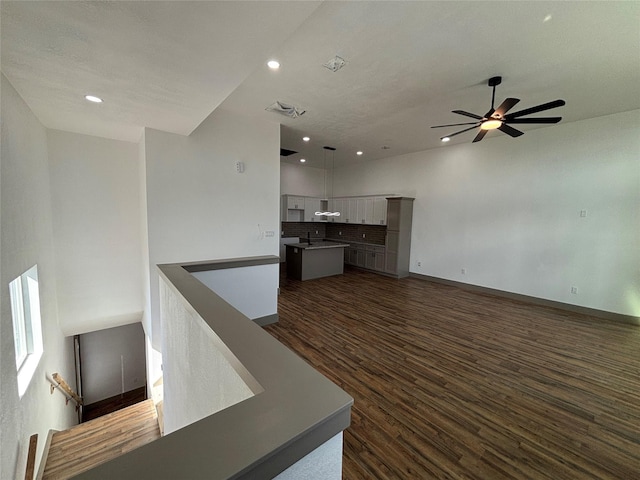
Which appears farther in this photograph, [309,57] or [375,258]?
[375,258]

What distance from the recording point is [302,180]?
337 inches

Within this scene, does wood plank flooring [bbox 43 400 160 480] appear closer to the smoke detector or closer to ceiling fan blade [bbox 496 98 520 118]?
the smoke detector

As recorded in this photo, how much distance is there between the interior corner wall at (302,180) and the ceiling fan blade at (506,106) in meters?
6.01

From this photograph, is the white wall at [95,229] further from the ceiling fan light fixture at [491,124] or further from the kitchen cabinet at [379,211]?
the kitchen cabinet at [379,211]

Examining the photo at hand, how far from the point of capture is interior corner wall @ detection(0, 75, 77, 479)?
2.08 meters

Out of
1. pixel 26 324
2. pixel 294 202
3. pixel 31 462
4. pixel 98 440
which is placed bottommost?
pixel 98 440

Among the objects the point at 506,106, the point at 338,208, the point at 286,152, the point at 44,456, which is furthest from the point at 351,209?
the point at 44,456

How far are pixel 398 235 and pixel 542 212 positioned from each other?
2.83m

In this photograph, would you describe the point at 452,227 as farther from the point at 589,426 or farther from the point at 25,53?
the point at 25,53

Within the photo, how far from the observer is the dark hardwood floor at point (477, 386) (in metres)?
1.74

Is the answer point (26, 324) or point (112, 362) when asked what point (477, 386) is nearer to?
point (26, 324)

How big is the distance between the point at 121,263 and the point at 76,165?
1.58 meters

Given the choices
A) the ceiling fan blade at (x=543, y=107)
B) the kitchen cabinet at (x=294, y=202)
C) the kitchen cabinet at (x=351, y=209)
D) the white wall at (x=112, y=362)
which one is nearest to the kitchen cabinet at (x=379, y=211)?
the kitchen cabinet at (x=351, y=209)

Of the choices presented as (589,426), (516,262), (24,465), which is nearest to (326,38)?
(589,426)
